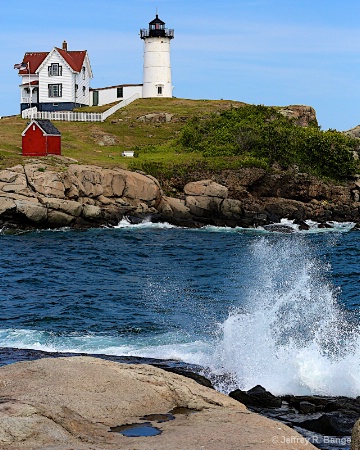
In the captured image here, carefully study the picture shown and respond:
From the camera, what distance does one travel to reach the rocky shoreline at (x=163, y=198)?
1962 inches

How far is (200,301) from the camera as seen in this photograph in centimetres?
2920

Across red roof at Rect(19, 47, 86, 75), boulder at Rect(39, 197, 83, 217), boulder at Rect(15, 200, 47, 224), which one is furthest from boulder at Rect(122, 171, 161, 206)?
red roof at Rect(19, 47, 86, 75)

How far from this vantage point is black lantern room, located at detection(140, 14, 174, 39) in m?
89.9

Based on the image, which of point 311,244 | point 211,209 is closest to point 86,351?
point 311,244

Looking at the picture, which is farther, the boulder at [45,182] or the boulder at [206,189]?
the boulder at [206,189]

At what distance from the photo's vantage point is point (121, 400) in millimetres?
12977

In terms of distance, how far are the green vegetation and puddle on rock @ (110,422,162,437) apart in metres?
45.2

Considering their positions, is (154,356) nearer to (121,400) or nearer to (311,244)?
(121,400)

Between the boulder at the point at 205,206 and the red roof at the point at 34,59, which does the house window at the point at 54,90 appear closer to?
the red roof at the point at 34,59

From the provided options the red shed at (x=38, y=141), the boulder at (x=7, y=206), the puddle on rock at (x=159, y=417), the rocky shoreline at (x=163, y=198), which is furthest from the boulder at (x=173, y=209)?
the puddle on rock at (x=159, y=417)

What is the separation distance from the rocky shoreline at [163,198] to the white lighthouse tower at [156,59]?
31992 mm

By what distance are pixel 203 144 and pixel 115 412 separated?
187ft

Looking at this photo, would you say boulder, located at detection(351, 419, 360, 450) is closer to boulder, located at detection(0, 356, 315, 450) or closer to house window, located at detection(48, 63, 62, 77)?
boulder, located at detection(0, 356, 315, 450)

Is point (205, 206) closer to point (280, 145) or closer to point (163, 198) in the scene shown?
point (163, 198)
